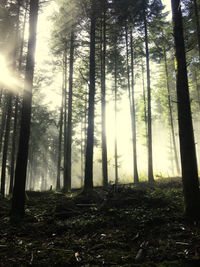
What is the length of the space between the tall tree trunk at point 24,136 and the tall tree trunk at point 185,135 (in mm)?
5440

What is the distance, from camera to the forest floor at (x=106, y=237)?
3195 mm

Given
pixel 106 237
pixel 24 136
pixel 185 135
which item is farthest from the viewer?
pixel 24 136

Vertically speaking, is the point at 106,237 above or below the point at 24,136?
below

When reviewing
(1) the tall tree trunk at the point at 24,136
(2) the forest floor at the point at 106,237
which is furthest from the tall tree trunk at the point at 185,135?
(1) the tall tree trunk at the point at 24,136

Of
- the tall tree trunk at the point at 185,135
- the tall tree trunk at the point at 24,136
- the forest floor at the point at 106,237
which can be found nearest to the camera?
the forest floor at the point at 106,237

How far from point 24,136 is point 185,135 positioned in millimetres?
5746

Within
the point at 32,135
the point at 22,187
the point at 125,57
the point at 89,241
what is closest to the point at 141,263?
the point at 89,241

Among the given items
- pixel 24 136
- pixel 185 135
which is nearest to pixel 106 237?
pixel 185 135

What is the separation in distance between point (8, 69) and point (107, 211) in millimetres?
13327

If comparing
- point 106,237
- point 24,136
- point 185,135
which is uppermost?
point 24,136

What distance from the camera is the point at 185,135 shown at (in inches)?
210

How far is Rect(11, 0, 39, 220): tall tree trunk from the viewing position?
6.14m

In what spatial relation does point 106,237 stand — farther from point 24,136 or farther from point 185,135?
point 24,136

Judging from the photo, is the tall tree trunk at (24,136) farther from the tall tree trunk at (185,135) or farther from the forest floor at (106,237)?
the tall tree trunk at (185,135)
